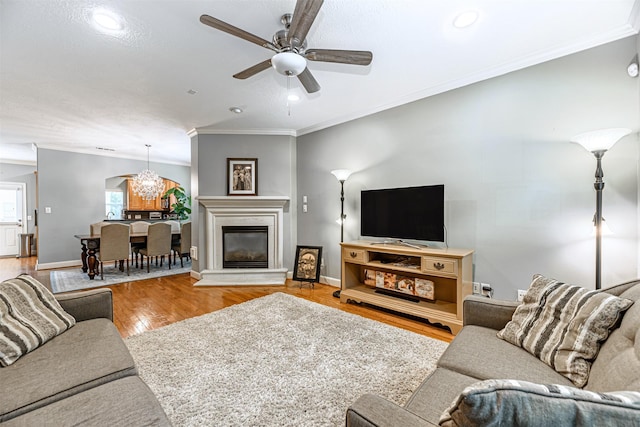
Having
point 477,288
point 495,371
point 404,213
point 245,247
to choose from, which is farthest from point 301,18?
point 245,247

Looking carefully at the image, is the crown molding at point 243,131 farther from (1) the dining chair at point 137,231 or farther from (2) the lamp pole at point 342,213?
(1) the dining chair at point 137,231

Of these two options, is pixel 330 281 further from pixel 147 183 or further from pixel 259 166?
pixel 147 183

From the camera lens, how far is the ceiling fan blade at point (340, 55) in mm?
1920

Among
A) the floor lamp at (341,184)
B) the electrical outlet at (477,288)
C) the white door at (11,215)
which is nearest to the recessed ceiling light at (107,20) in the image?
the floor lamp at (341,184)

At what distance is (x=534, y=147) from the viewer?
2.45 m

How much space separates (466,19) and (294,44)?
1240mm

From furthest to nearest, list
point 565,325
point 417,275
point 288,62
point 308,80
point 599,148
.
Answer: point 417,275 → point 308,80 → point 599,148 → point 288,62 → point 565,325

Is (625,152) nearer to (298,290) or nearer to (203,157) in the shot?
(298,290)

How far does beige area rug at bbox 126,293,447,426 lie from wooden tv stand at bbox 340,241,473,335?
373 mm

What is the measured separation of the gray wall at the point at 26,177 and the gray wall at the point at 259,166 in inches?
234

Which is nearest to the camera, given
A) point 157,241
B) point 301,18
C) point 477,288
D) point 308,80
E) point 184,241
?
point 301,18

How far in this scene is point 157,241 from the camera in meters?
5.14

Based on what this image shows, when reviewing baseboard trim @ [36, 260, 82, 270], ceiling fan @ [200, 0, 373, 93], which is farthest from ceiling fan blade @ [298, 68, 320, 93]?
baseboard trim @ [36, 260, 82, 270]

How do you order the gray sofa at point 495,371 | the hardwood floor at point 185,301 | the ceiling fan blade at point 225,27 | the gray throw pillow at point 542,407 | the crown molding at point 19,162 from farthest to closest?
1. the crown molding at point 19,162
2. the hardwood floor at point 185,301
3. the ceiling fan blade at point 225,27
4. the gray sofa at point 495,371
5. the gray throw pillow at point 542,407
